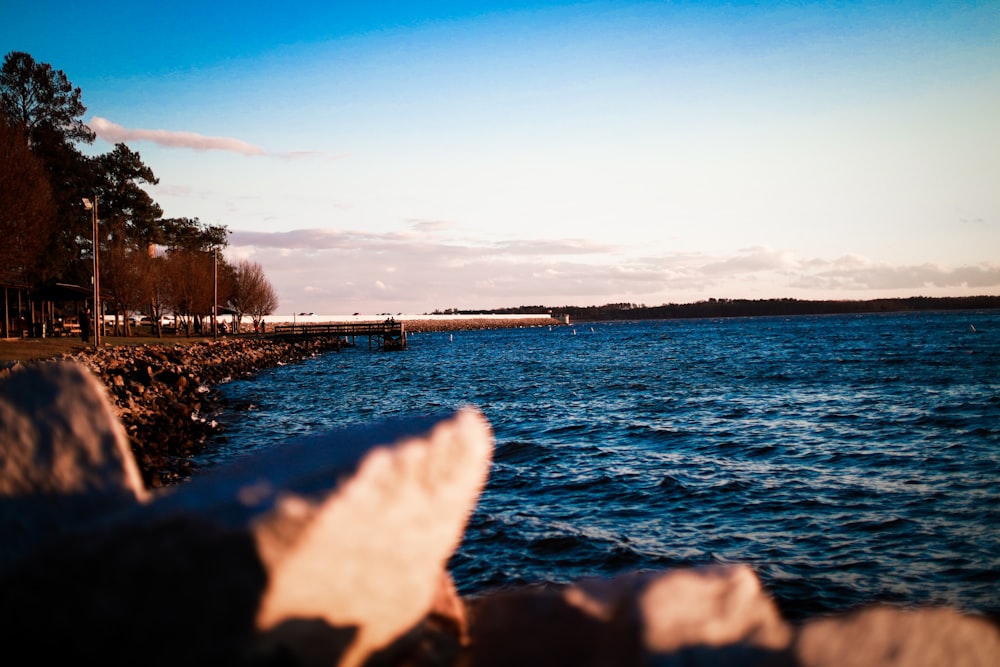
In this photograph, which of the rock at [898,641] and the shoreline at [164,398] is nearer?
the rock at [898,641]

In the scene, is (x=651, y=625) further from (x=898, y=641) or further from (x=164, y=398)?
(x=164, y=398)

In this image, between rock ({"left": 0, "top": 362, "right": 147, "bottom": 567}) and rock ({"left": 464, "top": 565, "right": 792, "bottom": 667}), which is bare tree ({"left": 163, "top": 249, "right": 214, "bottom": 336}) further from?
rock ({"left": 464, "top": 565, "right": 792, "bottom": 667})

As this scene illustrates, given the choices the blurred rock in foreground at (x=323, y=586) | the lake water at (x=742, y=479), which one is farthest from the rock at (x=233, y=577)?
the lake water at (x=742, y=479)

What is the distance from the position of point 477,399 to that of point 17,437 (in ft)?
91.0

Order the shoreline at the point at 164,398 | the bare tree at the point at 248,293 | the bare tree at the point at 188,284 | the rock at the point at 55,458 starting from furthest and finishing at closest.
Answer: the bare tree at the point at 248,293, the bare tree at the point at 188,284, the shoreline at the point at 164,398, the rock at the point at 55,458

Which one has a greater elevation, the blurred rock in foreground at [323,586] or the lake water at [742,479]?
the blurred rock in foreground at [323,586]

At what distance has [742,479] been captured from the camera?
13711mm

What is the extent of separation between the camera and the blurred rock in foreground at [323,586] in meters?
2.36

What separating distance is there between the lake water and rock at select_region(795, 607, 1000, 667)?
18.4 ft

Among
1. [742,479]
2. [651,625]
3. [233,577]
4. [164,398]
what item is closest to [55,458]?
[233,577]

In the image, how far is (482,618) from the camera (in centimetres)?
328

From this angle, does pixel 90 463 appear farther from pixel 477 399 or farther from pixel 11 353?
pixel 11 353

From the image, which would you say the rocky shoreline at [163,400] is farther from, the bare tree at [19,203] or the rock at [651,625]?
the bare tree at [19,203]

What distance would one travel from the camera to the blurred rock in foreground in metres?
2.36
